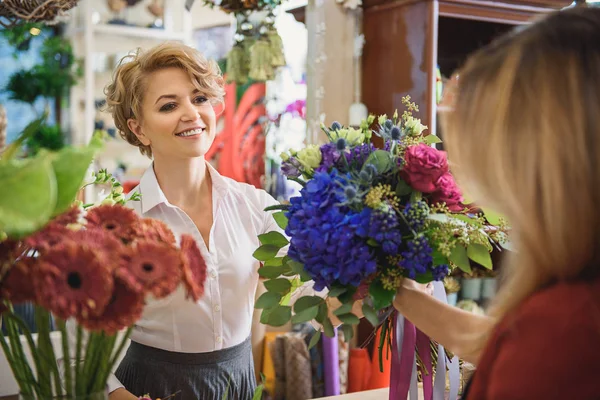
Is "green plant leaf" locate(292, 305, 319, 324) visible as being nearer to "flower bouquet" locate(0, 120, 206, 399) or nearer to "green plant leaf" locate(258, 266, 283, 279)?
"green plant leaf" locate(258, 266, 283, 279)

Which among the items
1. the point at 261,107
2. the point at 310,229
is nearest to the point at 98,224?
the point at 310,229

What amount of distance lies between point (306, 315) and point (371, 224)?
231 mm

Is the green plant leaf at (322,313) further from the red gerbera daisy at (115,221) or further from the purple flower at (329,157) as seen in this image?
the red gerbera daisy at (115,221)

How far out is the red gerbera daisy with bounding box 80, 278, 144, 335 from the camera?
2.82 ft

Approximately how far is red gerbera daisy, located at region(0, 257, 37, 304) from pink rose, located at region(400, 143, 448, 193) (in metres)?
0.73

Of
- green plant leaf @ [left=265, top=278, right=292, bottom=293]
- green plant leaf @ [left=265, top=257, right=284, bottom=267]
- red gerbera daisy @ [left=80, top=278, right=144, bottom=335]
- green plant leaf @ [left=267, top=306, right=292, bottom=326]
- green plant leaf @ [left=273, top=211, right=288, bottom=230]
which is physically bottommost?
green plant leaf @ [left=267, top=306, right=292, bottom=326]

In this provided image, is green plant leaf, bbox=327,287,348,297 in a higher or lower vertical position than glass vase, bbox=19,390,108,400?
higher

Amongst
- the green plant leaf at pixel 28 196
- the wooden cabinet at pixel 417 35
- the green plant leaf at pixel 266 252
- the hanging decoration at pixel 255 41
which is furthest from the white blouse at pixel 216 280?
the hanging decoration at pixel 255 41

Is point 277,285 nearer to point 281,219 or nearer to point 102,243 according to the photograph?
point 281,219

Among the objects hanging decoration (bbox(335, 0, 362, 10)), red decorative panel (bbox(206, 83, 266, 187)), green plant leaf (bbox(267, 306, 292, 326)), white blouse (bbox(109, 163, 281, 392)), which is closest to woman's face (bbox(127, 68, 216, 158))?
white blouse (bbox(109, 163, 281, 392))

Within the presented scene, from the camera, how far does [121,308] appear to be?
0.86 metres

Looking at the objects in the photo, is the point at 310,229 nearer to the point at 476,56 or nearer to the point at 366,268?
the point at 366,268

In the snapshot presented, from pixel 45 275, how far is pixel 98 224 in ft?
0.55

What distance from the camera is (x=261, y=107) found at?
4863mm
